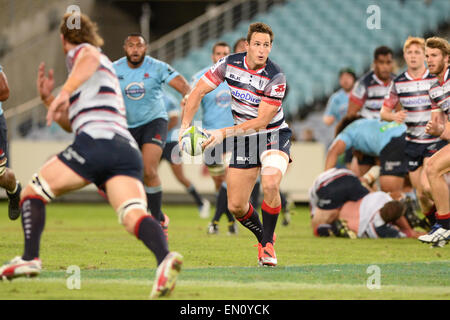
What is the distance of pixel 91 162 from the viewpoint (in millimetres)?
5531

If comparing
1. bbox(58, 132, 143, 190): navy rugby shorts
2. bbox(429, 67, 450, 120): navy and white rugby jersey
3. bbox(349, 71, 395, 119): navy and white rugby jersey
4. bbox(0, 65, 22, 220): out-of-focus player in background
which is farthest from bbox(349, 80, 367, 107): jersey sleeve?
bbox(58, 132, 143, 190): navy rugby shorts

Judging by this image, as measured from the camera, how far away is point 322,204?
411 inches

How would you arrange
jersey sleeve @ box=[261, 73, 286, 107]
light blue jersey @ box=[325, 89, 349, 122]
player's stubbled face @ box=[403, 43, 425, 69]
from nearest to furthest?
jersey sleeve @ box=[261, 73, 286, 107], player's stubbled face @ box=[403, 43, 425, 69], light blue jersey @ box=[325, 89, 349, 122]

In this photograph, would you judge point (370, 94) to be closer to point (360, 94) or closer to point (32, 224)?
point (360, 94)

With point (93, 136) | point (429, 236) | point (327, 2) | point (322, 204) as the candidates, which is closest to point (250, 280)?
point (93, 136)

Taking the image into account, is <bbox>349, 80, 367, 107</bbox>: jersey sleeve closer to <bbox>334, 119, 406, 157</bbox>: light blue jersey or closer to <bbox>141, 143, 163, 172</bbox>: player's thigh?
<bbox>334, 119, 406, 157</bbox>: light blue jersey

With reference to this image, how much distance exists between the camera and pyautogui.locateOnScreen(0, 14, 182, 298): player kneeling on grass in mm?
5496

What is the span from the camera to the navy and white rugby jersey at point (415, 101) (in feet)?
32.4

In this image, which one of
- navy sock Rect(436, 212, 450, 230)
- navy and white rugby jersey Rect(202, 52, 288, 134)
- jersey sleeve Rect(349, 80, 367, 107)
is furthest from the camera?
jersey sleeve Rect(349, 80, 367, 107)

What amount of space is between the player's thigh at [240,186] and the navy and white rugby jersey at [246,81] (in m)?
0.44

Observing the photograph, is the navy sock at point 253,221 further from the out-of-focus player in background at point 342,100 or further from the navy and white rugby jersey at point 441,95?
the out-of-focus player in background at point 342,100

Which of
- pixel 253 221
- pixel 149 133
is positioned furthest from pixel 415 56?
pixel 253 221

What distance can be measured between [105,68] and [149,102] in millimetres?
3915

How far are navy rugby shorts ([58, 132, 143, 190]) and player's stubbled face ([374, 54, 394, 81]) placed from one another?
705cm
